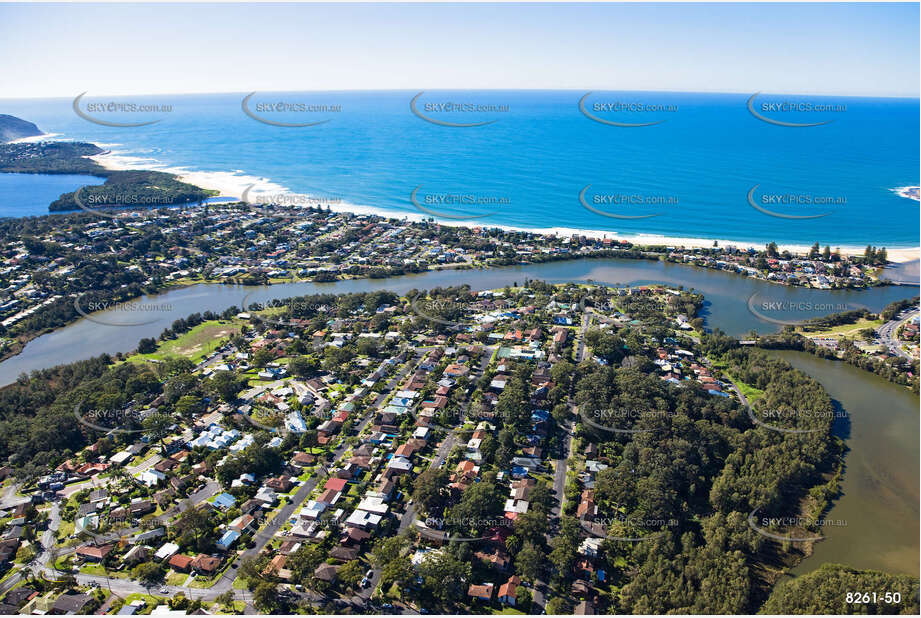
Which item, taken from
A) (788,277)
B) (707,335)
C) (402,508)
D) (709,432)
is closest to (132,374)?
(402,508)

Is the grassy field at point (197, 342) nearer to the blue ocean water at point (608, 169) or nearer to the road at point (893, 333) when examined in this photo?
the blue ocean water at point (608, 169)

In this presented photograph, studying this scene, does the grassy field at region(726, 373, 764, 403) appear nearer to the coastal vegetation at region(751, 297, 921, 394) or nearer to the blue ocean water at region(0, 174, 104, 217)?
the coastal vegetation at region(751, 297, 921, 394)

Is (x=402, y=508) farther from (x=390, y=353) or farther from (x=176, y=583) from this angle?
(x=390, y=353)

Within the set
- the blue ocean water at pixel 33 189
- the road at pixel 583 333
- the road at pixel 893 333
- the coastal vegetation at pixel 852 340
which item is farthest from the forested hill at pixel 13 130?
the road at pixel 893 333

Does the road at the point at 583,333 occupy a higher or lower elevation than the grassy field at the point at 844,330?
lower

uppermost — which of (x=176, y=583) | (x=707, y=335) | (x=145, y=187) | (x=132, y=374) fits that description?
(x=145, y=187)

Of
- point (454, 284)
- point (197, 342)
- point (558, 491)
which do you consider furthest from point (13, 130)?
point (558, 491)
